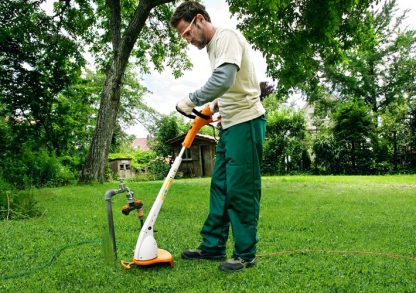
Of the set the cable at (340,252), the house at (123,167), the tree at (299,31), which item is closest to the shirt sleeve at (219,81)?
the cable at (340,252)

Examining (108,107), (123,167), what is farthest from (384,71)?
(108,107)

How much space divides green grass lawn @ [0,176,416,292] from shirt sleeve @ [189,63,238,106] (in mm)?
1287

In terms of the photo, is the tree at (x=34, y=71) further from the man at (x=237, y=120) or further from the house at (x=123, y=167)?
the house at (x=123, y=167)

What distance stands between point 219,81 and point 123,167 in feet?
87.9

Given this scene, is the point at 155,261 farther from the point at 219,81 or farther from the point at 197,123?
the point at 219,81

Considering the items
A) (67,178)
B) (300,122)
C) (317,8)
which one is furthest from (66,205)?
(300,122)

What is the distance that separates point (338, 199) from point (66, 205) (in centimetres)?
495

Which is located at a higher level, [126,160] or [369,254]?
[126,160]

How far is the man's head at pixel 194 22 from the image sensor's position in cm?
278

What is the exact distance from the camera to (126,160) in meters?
29.0

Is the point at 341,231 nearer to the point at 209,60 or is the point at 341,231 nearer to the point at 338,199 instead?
the point at 209,60

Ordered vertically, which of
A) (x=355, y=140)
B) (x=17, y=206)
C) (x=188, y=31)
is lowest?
(x=17, y=206)

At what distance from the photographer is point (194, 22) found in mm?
2803

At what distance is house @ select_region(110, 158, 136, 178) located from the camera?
92.6 feet
